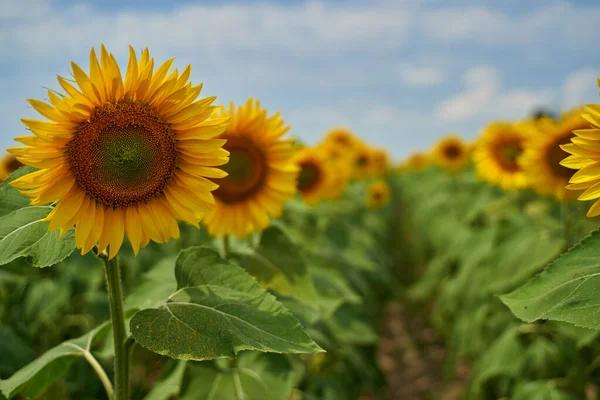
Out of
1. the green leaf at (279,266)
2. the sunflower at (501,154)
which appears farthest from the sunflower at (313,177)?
the green leaf at (279,266)

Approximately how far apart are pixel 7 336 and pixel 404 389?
194 inches

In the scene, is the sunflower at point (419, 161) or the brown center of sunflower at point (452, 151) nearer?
the brown center of sunflower at point (452, 151)

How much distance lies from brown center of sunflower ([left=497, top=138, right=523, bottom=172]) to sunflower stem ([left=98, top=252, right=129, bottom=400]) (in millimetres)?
4300

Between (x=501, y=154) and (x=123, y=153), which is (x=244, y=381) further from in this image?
(x=501, y=154)

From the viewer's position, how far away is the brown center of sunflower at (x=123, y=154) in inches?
72.9

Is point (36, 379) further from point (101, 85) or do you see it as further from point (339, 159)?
point (339, 159)

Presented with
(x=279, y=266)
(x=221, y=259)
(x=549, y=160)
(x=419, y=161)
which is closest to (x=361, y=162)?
(x=549, y=160)

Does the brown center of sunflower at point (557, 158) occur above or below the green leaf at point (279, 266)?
below

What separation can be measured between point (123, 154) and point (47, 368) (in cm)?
92

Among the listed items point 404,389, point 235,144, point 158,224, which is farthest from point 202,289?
point 404,389

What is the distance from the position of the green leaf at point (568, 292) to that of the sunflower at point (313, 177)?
150 inches

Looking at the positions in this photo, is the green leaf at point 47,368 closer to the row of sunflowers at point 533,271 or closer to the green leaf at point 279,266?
the green leaf at point 279,266

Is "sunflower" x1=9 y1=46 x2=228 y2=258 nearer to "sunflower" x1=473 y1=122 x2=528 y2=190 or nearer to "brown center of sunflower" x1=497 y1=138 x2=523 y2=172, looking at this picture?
"sunflower" x1=473 y1=122 x2=528 y2=190

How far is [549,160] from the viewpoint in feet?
13.3
